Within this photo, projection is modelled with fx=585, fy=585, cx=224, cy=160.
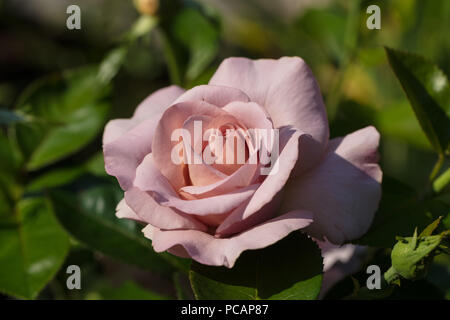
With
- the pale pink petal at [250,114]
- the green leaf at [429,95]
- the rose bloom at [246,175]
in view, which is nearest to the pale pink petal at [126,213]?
the rose bloom at [246,175]

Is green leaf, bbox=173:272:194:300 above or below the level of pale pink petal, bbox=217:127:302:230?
below

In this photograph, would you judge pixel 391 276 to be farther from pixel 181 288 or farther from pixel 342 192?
pixel 181 288

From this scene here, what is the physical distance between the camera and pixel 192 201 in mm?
403

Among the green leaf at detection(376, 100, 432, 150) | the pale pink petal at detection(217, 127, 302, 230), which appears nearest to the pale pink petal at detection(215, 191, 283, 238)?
the pale pink petal at detection(217, 127, 302, 230)

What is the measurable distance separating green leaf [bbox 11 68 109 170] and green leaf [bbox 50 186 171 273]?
120 mm

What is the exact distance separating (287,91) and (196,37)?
0.35 m

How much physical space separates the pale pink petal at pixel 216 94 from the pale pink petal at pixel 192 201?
67mm

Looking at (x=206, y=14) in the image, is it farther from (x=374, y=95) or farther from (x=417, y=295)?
(x=374, y=95)

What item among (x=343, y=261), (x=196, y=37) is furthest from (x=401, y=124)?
(x=196, y=37)

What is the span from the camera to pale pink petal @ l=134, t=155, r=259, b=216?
0.40 meters

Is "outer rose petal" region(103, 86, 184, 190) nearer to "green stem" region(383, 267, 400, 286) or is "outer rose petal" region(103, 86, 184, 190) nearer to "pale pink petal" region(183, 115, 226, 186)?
"pale pink petal" region(183, 115, 226, 186)

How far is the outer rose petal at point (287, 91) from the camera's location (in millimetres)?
451

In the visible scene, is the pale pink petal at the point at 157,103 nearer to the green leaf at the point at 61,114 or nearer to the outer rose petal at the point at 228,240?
the outer rose petal at the point at 228,240
